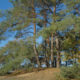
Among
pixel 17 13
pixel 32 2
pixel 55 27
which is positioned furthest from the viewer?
pixel 32 2

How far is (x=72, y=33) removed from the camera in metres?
10.5

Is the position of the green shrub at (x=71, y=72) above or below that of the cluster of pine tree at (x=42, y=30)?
below

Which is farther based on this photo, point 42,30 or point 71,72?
point 42,30

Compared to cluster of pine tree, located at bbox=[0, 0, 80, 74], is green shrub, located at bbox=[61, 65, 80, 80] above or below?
below

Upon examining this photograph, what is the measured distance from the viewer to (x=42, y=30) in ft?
31.0

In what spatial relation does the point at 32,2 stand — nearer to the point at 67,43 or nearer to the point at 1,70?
the point at 67,43

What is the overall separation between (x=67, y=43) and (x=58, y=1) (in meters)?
4.27

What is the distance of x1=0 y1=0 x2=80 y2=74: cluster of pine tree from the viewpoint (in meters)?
9.52

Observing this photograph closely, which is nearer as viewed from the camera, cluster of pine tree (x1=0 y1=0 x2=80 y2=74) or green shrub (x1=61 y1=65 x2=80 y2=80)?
green shrub (x1=61 y1=65 x2=80 y2=80)

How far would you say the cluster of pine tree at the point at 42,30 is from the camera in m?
9.52

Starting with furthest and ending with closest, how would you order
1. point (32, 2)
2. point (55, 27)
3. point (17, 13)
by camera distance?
point (32, 2), point (17, 13), point (55, 27)

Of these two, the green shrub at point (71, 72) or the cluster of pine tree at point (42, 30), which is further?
the cluster of pine tree at point (42, 30)

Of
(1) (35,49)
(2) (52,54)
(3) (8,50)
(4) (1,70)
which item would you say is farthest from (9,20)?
(2) (52,54)

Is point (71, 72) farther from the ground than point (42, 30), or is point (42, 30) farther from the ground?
point (42, 30)
